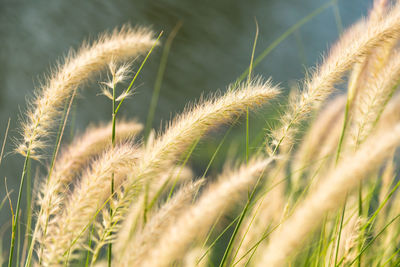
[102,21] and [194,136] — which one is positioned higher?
[102,21]

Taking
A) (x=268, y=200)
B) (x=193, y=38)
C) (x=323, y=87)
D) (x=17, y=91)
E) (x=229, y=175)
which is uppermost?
(x=193, y=38)

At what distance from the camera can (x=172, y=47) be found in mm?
4734

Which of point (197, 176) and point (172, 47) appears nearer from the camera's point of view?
point (197, 176)

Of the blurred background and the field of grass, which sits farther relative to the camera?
the blurred background

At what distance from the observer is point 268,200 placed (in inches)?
39.9

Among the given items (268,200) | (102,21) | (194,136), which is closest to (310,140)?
(268,200)

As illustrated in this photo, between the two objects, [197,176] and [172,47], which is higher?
[172,47]

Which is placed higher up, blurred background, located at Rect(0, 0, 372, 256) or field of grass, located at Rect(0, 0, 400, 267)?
blurred background, located at Rect(0, 0, 372, 256)

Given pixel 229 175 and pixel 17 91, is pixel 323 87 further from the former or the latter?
pixel 17 91

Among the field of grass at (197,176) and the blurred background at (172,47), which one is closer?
the field of grass at (197,176)

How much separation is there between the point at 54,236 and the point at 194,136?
27 cm

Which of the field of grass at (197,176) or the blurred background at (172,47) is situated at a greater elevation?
the blurred background at (172,47)

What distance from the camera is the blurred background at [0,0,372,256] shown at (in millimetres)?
3498

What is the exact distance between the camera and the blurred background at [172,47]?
3.50 m
